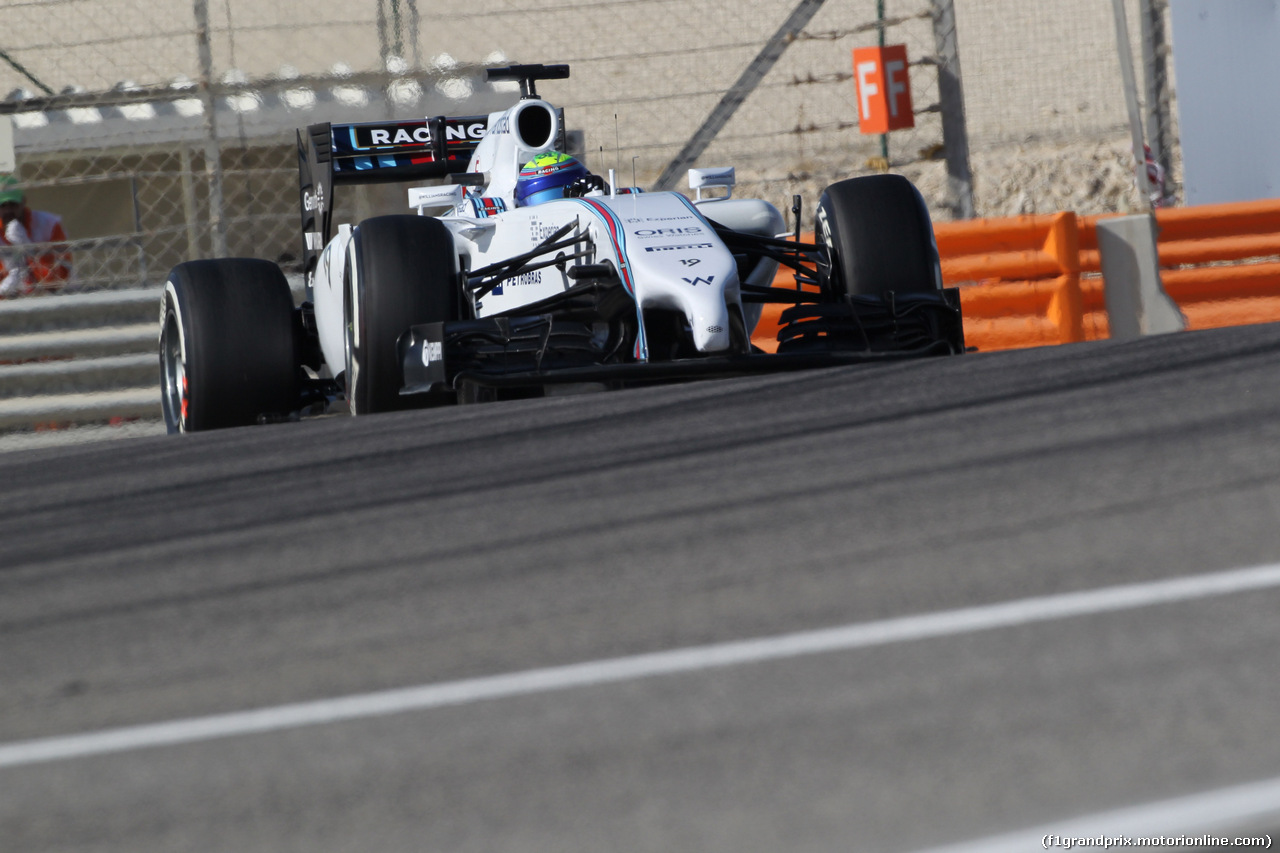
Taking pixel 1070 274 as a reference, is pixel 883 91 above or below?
above

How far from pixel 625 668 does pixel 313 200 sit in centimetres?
463

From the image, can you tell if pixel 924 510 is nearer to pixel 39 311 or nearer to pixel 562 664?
pixel 562 664

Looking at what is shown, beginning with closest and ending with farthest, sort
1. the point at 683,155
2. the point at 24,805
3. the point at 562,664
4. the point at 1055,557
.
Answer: the point at 24,805
the point at 562,664
the point at 1055,557
the point at 683,155

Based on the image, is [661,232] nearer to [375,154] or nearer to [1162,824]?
[375,154]

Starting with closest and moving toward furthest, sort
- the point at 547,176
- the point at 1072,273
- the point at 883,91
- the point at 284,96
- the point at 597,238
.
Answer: the point at 597,238 → the point at 547,176 → the point at 1072,273 → the point at 284,96 → the point at 883,91

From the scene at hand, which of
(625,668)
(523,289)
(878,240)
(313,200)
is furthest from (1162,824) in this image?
(313,200)

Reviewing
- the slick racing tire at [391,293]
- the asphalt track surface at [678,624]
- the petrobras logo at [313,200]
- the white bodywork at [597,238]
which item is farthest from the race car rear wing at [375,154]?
the asphalt track surface at [678,624]

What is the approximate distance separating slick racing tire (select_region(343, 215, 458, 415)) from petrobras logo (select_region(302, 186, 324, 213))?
1.19m

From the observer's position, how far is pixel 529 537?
2.40 m

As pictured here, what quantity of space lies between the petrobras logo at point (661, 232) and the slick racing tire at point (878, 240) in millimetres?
654

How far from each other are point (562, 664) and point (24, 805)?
595 mm

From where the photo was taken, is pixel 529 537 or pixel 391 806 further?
pixel 529 537

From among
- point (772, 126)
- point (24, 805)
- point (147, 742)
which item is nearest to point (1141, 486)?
point (147, 742)

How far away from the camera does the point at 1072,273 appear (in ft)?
21.2
